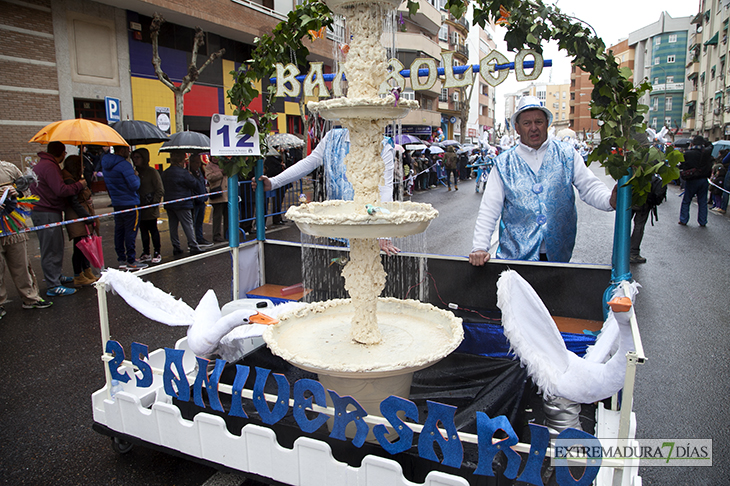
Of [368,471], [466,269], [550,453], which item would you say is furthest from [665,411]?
[368,471]

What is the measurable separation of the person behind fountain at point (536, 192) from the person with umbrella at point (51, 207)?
19.3 feet

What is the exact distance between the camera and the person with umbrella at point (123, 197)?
796 centimetres

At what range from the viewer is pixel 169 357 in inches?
113

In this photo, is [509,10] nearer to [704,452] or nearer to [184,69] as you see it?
[704,452]

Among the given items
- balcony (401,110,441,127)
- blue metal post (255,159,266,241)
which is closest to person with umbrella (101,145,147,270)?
blue metal post (255,159,266,241)

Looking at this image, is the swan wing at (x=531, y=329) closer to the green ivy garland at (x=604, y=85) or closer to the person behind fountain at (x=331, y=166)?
the green ivy garland at (x=604, y=85)

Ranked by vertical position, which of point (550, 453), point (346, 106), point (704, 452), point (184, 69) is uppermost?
point (184, 69)

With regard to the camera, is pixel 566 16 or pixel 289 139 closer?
pixel 566 16

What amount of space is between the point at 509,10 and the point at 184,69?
17.5 metres

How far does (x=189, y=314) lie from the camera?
11.1 ft

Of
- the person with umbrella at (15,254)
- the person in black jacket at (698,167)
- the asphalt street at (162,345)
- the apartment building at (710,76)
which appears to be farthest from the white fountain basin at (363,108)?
the apartment building at (710,76)

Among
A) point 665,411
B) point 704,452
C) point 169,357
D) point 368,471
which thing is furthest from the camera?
point 665,411

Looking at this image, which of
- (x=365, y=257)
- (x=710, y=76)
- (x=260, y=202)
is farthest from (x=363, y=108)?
(x=710, y=76)

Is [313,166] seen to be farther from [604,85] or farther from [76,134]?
[76,134]
